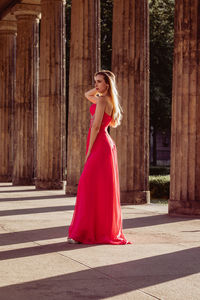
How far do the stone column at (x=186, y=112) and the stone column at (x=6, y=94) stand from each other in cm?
2115

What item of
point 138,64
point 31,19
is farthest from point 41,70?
point 138,64

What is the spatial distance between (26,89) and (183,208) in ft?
57.2

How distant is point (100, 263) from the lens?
833 cm

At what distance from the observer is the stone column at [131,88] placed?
762 inches

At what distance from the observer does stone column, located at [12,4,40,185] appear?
31.0 metres

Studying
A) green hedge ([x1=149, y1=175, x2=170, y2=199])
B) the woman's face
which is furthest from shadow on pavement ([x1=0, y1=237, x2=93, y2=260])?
green hedge ([x1=149, y1=175, x2=170, y2=199])

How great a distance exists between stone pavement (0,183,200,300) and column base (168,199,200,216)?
1.19 metres

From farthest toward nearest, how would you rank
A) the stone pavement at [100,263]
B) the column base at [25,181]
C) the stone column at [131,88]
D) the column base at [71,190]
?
the column base at [25,181]
the column base at [71,190]
the stone column at [131,88]
the stone pavement at [100,263]

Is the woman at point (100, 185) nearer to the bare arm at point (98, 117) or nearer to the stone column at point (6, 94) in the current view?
the bare arm at point (98, 117)

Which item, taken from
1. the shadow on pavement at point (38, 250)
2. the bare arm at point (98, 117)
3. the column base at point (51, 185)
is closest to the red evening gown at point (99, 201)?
the bare arm at point (98, 117)

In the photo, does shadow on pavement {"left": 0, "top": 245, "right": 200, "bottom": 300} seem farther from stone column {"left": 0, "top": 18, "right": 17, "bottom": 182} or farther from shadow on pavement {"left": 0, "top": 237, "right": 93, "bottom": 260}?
stone column {"left": 0, "top": 18, "right": 17, "bottom": 182}

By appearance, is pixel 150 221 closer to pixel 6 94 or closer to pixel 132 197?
pixel 132 197

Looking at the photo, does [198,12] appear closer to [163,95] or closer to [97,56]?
[97,56]

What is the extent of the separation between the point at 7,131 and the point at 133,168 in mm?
18177
